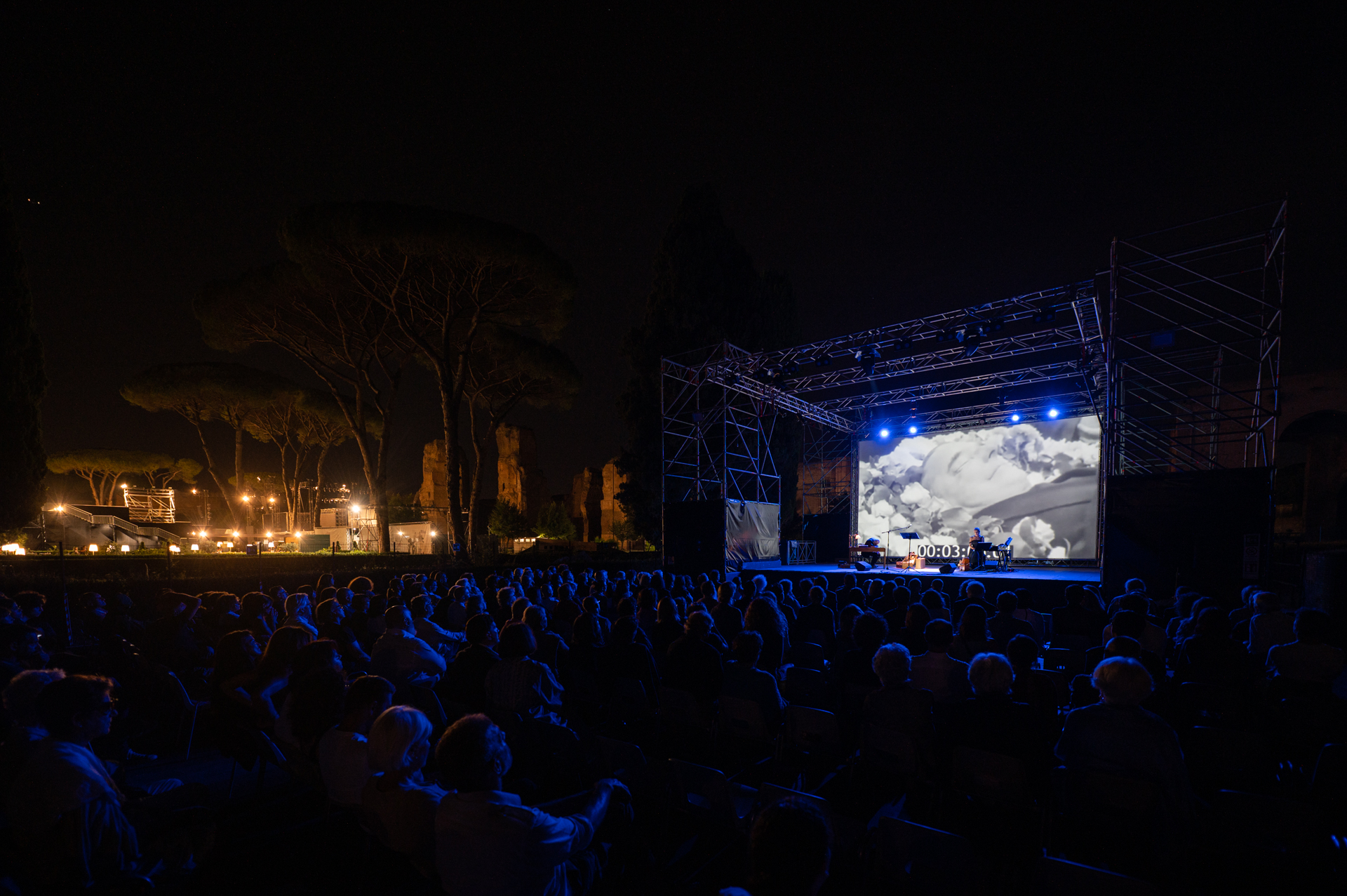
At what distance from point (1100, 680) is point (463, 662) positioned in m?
3.22

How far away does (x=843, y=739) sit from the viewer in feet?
10.7

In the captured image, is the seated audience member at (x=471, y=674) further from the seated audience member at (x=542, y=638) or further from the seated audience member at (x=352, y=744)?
the seated audience member at (x=352, y=744)

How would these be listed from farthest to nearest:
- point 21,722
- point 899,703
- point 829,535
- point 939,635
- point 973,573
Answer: point 829,535, point 973,573, point 939,635, point 899,703, point 21,722

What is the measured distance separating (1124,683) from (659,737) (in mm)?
2478

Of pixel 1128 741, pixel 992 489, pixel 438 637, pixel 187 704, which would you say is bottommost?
pixel 187 704

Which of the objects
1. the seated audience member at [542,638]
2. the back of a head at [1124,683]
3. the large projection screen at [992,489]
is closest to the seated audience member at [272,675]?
the seated audience member at [542,638]

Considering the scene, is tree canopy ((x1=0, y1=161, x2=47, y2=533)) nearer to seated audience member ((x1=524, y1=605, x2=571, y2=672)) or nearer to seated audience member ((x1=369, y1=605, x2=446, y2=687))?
seated audience member ((x1=369, y1=605, x2=446, y2=687))

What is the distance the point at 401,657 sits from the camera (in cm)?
396

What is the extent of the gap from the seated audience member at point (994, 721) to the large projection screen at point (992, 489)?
11.6 m

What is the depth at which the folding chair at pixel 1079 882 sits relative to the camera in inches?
55.1

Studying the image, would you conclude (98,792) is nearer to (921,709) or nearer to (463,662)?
(463,662)

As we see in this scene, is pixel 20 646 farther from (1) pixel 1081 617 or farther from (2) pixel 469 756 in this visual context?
(1) pixel 1081 617

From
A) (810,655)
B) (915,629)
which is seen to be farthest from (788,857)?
(915,629)

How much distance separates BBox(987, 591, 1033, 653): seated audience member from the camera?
504 centimetres
